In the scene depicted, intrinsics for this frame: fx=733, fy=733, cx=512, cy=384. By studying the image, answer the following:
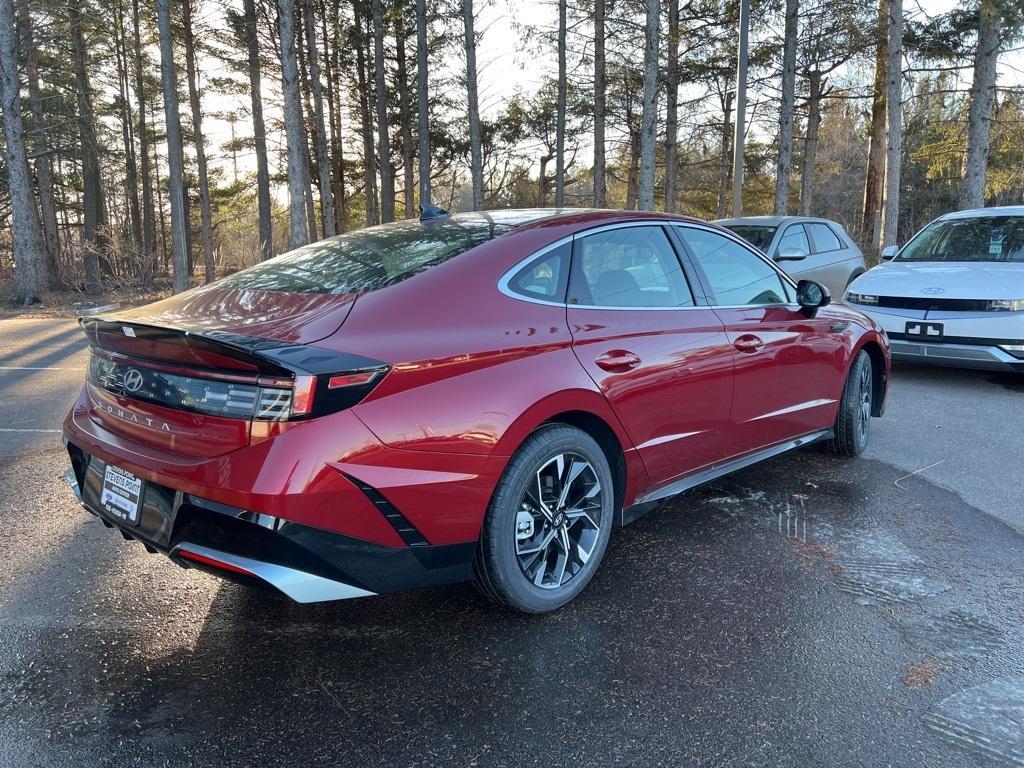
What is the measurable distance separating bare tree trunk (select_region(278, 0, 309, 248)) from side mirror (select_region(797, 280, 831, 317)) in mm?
13032

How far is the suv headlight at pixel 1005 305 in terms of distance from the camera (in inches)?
261

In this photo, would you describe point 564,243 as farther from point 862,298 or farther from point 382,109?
point 382,109

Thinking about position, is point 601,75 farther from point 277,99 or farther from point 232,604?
point 232,604

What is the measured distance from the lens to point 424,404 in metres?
2.42

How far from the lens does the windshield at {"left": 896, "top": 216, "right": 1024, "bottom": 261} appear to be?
25.7 feet

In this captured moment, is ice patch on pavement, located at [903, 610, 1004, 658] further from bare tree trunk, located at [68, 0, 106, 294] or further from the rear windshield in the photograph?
bare tree trunk, located at [68, 0, 106, 294]

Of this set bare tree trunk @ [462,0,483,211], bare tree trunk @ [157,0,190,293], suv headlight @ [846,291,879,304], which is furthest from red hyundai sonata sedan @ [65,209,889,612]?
bare tree trunk @ [462,0,483,211]

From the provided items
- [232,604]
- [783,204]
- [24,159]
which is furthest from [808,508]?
[24,159]

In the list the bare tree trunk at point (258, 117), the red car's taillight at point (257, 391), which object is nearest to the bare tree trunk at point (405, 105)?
the bare tree trunk at point (258, 117)

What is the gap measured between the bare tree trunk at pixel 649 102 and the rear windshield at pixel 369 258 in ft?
39.2

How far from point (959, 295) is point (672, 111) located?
20.6m

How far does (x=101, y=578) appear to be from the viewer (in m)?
3.22

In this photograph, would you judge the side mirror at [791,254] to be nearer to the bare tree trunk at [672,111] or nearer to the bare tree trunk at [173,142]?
the bare tree trunk at [173,142]

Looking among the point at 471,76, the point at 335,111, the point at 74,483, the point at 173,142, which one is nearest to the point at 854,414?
the point at 74,483
